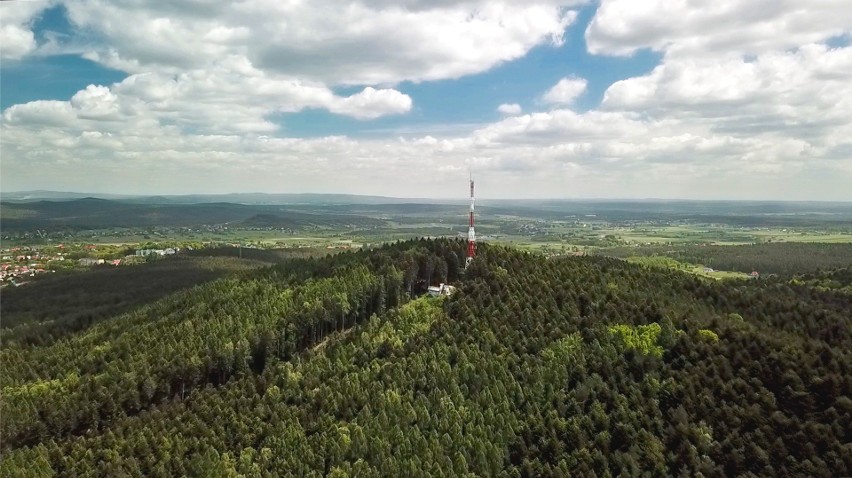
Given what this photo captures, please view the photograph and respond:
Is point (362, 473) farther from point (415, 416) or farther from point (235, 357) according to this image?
point (235, 357)

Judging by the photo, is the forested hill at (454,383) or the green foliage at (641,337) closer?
the forested hill at (454,383)

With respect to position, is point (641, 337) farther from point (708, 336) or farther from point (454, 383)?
point (454, 383)

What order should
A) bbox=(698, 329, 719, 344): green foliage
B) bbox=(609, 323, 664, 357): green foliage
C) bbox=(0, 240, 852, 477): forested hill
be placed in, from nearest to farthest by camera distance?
1. bbox=(0, 240, 852, 477): forested hill
2. bbox=(698, 329, 719, 344): green foliage
3. bbox=(609, 323, 664, 357): green foliage

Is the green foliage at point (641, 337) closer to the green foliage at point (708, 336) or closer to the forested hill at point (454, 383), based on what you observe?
the forested hill at point (454, 383)

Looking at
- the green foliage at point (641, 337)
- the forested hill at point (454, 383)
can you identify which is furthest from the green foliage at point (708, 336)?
the green foliage at point (641, 337)

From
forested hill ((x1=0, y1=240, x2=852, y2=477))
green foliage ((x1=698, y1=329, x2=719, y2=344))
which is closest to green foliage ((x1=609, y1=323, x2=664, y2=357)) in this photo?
forested hill ((x1=0, y1=240, x2=852, y2=477))

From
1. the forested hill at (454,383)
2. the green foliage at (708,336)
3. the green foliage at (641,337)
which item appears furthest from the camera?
the green foliage at (641,337)

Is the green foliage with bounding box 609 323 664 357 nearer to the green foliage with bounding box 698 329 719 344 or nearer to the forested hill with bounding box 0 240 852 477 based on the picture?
the forested hill with bounding box 0 240 852 477

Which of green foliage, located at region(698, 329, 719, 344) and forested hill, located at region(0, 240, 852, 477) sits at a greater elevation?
green foliage, located at region(698, 329, 719, 344)
